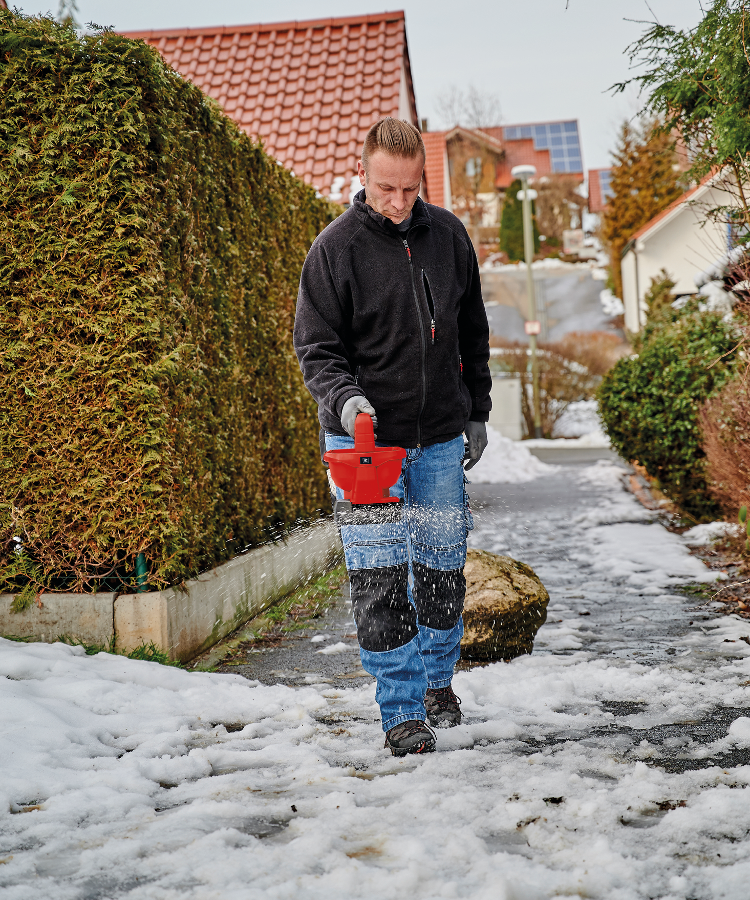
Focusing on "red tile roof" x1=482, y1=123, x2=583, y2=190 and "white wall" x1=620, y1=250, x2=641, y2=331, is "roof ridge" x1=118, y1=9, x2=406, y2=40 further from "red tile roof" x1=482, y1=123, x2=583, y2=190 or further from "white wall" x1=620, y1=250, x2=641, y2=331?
"red tile roof" x1=482, y1=123, x2=583, y2=190

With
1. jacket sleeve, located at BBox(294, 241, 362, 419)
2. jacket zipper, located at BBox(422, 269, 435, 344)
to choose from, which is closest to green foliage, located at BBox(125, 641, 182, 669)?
jacket sleeve, located at BBox(294, 241, 362, 419)

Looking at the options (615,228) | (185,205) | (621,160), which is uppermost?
(621,160)

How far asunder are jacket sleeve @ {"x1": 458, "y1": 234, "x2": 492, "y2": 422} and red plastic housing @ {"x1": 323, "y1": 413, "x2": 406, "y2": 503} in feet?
2.61

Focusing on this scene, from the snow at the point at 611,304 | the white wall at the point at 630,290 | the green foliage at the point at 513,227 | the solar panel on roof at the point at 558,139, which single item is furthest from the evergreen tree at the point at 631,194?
the solar panel on roof at the point at 558,139

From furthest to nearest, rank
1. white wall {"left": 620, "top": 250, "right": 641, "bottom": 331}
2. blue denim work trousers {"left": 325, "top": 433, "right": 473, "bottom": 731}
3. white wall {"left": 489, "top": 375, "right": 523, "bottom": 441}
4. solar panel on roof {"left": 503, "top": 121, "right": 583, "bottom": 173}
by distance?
solar panel on roof {"left": 503, "top": 121, "right": 583, "bottom": 173}, white wall {"left": 620, "top": 250, "right": 641, "bottom": 331}, white wall {"left": 489, "top": 375, "right": 523, "bottom": 441}, blue denim work trousers {"left": 325, "top": 433, "right": 473, "bottom": 731}

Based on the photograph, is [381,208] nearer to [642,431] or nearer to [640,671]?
[640,671]

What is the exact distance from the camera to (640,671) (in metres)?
3.99

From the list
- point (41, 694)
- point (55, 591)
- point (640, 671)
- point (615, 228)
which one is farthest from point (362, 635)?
point (615, 228)

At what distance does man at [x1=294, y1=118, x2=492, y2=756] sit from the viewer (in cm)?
300

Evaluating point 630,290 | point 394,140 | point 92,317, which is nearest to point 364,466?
point 394,140

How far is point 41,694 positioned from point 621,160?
123ft

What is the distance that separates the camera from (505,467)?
1416 cm

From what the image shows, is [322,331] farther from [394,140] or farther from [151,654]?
[151,654]

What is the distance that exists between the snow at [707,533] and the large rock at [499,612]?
2866 mm
